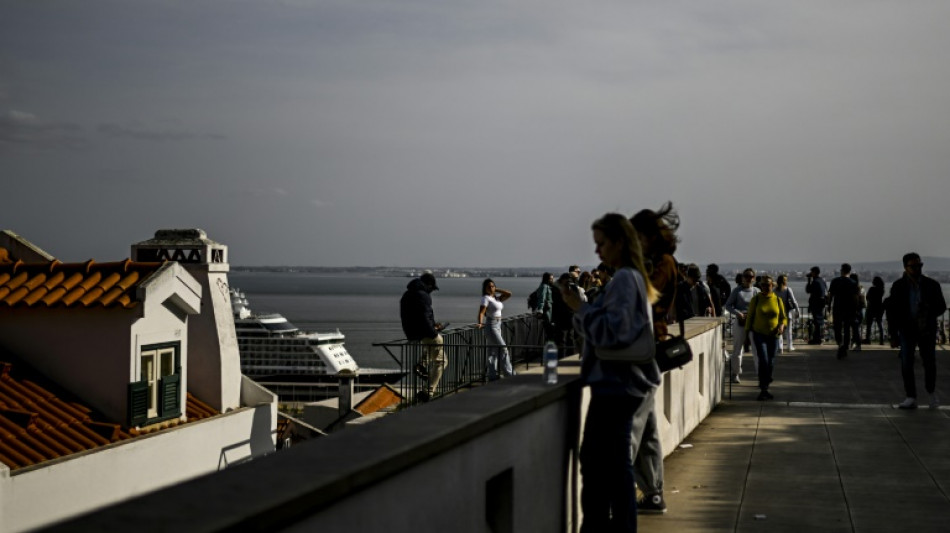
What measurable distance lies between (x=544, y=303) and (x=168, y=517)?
18.2m

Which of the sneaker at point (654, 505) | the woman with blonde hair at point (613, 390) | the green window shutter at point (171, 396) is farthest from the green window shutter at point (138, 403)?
the woman with blonde hair at point (613, 390)

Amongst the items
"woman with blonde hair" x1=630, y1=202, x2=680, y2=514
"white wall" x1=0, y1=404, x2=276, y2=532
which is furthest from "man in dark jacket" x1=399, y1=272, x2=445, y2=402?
"woman with blonde hair" x1=630, y1=202, x2=680, y2=514

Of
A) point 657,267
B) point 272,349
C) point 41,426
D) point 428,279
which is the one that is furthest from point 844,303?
point 272,349

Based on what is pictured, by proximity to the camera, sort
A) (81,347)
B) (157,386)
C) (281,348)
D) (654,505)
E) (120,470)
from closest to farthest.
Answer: (654,505) < (120,470) < (81,347) < (157,386) < (281,348)

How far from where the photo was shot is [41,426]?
20328 millimetres

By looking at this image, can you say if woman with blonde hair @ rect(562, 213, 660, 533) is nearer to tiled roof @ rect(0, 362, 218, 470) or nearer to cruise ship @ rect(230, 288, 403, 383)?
tiled roof @ rect(0, 362, 218, 470)

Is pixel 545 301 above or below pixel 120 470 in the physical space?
above

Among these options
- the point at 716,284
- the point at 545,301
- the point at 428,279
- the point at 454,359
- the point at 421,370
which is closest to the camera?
the point at 428,279

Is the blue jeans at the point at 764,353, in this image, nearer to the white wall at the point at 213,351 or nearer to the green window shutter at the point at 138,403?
the green window shutter at the point at 138,403

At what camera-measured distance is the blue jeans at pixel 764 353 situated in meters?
15.6

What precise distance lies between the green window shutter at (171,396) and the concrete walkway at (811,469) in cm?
1174

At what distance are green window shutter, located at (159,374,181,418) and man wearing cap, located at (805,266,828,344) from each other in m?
15.0

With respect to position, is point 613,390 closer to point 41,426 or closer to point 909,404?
point 909,404

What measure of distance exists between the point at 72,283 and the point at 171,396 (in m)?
3.07
